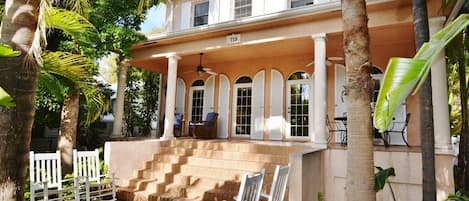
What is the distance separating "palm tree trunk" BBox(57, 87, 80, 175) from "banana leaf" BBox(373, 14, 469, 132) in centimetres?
719

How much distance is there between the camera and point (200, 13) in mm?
9734

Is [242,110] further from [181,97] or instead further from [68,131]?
[68,131]

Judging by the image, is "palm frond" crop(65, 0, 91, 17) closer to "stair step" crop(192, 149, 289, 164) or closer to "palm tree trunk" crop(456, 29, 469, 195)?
"stair step" crop(192, 149, 289, 164)

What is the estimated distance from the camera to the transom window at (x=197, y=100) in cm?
1014

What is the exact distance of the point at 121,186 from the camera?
6.26 metres

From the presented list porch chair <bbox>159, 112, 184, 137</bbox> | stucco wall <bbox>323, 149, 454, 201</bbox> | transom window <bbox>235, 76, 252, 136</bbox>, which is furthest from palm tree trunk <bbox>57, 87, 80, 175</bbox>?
stucco wall <bbox>323, 149, 454, 201</bbox>

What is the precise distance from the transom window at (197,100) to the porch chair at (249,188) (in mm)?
7460

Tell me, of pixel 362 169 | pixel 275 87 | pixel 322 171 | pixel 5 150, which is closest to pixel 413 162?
pixel 322 171

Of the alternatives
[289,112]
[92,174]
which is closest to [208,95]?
[289,112]

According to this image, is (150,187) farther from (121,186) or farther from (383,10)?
(383,10)

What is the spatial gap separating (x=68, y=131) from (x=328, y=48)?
6887 millimetres

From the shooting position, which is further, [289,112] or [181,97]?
[181,97]

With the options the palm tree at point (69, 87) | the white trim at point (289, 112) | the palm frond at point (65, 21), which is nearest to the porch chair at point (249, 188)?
the palm frond at point (65, 21)

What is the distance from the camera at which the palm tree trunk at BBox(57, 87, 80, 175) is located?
676 centimetres
